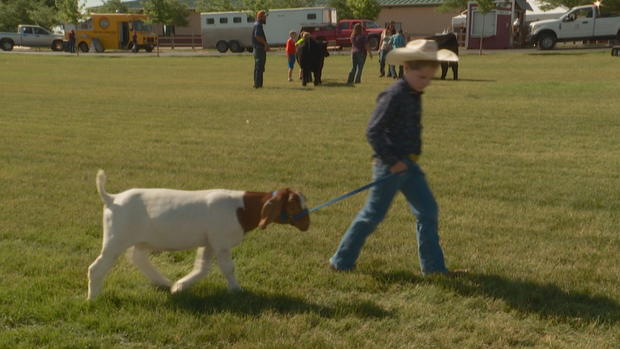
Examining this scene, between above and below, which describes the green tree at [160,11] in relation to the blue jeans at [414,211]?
above

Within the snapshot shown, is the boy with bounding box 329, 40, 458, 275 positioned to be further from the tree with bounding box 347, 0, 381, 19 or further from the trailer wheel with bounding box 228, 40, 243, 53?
the tree with bounding box 347, 0, 381, 19

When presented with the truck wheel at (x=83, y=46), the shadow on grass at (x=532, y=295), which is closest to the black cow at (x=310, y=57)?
the shadow on grass at (x=532, y=295)

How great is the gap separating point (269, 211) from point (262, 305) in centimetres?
67

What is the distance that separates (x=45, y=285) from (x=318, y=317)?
1.94 metres

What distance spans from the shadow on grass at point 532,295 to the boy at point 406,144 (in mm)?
186

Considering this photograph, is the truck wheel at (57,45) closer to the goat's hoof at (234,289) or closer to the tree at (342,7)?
the tree at (342,7)

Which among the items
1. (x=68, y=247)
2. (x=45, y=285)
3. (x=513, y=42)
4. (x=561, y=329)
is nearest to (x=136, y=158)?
(x=68, y=247)

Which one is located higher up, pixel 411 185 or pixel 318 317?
pixel 411 185

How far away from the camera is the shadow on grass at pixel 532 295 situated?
162 inches

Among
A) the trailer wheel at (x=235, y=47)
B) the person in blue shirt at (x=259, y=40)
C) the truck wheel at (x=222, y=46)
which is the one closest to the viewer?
the person in blue shirt at (x=259, y=40)

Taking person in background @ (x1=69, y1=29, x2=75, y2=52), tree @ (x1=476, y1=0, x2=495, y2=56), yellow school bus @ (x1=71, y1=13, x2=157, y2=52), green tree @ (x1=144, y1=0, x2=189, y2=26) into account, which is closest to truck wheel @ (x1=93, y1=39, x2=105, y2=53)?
yellow school bus @ (x1=71, y1=13, x2=157, y2=52)

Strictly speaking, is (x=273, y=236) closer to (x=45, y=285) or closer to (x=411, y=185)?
(x=411, y=185)

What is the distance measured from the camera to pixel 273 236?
5.57 metres

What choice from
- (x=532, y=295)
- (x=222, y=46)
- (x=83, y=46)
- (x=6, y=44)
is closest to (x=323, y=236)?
(x=532, y=295)
